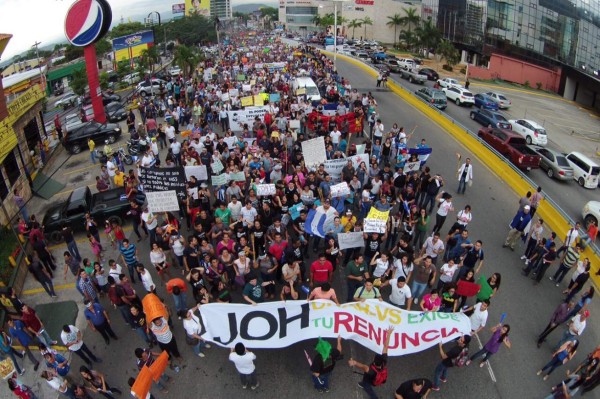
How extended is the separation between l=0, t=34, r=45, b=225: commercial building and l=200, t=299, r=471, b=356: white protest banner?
37.8ft

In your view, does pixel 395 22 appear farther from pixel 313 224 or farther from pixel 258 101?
pixel 313 224

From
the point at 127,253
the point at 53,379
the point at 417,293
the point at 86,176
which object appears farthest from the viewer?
the point at 86,176

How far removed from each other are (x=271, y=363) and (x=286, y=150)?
31.5 feet

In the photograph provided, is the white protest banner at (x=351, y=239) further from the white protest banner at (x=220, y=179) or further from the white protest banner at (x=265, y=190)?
the white protest banner at (x=220, y=179)

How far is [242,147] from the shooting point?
16.8m

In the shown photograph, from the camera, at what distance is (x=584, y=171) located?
1994cm

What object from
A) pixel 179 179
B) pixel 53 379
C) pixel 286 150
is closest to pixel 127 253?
pixel 179 179

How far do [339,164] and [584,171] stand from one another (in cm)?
1430

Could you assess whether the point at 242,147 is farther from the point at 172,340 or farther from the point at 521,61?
the point at 521,61

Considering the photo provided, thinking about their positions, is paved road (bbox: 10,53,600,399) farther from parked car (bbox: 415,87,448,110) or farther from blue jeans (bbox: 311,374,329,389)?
parked car (bbox: 415,87,448,110)

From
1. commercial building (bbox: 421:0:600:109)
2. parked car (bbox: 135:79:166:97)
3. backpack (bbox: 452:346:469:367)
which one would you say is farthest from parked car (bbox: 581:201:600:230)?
parked car (bbox: 135:79:166:97)

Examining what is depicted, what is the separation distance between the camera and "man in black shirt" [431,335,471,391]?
7.35 metres

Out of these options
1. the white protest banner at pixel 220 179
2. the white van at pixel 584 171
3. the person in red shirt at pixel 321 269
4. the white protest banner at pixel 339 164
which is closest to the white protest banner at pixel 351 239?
the person in red shirt at pixel 321 269

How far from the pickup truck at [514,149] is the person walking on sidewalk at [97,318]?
20086mm
